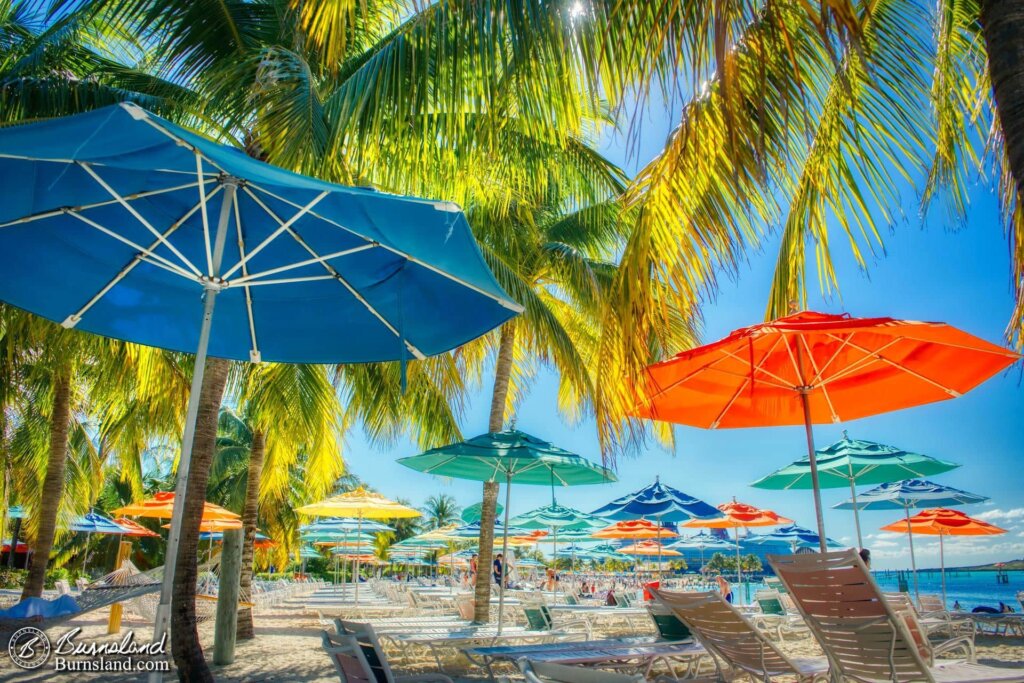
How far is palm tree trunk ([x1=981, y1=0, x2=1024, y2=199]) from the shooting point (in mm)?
2645

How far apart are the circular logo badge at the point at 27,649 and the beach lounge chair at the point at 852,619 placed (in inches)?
269

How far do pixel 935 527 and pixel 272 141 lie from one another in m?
14.5

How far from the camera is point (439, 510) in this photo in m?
65.1

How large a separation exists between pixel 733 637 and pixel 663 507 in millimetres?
7430

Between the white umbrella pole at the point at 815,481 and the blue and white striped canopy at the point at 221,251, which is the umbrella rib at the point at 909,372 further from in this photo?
the blue and white striped canopy at the point at 221,251

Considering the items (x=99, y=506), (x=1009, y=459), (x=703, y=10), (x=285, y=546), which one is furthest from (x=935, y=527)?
(x=1009, y=459)

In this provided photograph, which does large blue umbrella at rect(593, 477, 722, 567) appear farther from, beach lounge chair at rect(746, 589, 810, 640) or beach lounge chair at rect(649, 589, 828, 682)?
beach lounge chair at rect(649, 589, 828, 682)

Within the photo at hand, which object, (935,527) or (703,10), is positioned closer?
(703,10)

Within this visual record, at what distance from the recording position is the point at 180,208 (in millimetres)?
4695

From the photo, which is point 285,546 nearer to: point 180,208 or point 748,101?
point 180,208

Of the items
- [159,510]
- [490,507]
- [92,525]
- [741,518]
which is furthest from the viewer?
[92,525]

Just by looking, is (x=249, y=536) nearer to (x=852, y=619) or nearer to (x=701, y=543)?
(x=852, y=619)

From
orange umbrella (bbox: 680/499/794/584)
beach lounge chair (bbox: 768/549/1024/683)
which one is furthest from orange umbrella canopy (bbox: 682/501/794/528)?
beach lounge chair (bbox: 768/549/1024/683)

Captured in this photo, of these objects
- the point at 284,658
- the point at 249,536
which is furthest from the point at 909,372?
the point at 249,536
